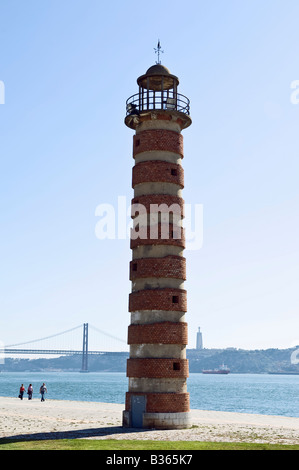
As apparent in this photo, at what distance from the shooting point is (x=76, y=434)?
1147 inches

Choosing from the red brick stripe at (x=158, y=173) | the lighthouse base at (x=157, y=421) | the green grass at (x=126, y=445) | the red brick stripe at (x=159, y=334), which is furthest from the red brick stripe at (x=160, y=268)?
the green grass at (x=126, y=445)

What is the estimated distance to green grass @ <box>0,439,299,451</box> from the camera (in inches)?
917

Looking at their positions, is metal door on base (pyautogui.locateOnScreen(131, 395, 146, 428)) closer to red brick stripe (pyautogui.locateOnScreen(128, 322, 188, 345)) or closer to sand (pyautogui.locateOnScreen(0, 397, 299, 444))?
sand (pyautogui.locateOnScreen(0, 397, 299, 444))

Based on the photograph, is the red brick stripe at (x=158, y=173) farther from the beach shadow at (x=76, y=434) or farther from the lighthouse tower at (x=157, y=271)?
the beach shadow at (x=76, y=434)

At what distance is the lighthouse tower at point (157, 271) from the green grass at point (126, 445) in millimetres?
6938

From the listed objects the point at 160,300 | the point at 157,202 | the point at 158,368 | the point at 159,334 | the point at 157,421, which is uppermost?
the point at 157,202

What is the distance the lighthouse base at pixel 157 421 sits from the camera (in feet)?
105

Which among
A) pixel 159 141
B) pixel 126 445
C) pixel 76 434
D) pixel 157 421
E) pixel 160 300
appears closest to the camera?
pixel 126 445

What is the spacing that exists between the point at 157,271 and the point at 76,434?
1040 cm

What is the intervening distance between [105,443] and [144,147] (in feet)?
61.5

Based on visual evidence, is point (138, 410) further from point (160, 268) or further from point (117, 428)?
point (160, 268)

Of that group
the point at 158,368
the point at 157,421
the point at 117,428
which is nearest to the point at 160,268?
the point at 158,368
